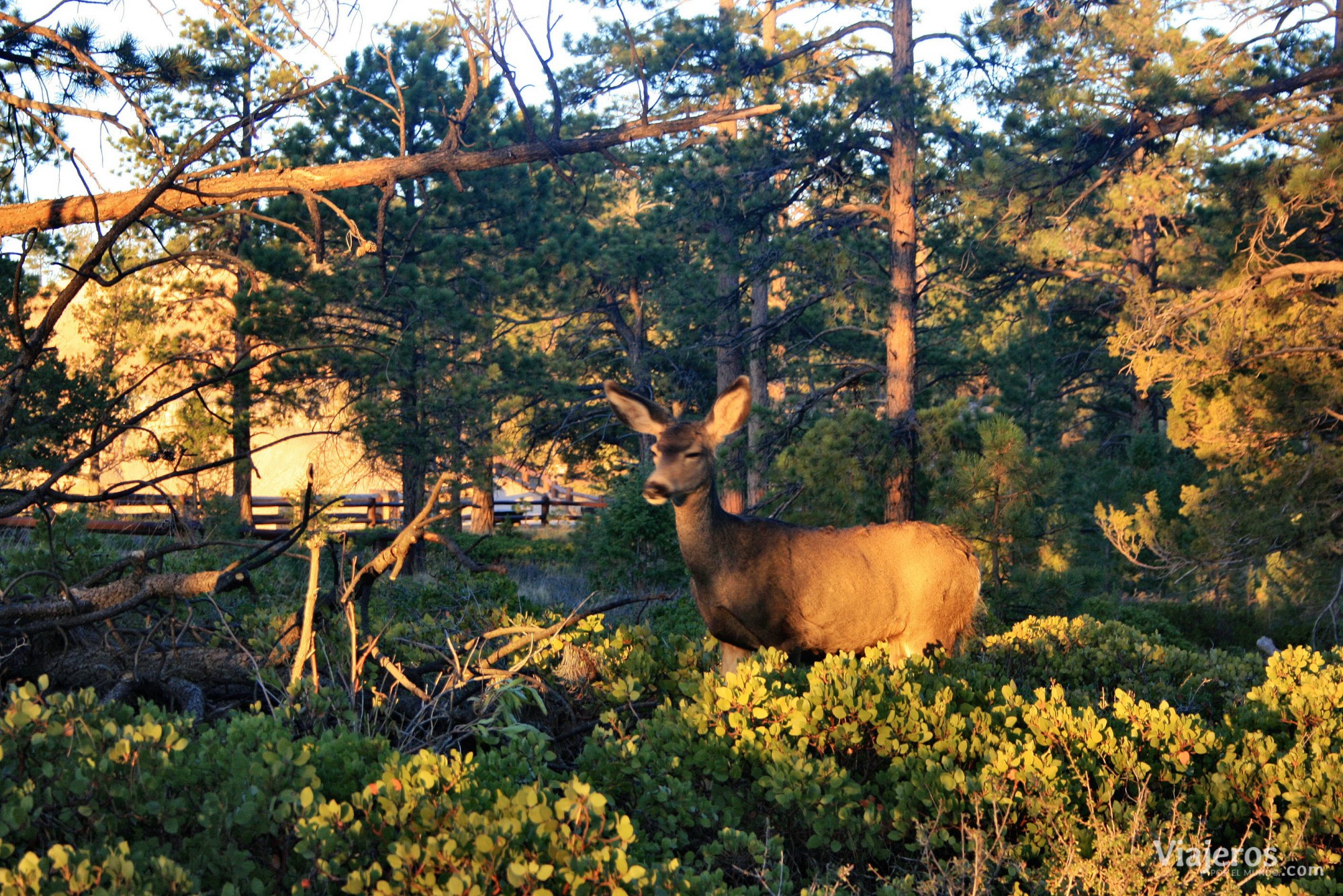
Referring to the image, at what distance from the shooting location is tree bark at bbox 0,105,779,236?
5.43 m

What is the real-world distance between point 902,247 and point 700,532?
10675mm

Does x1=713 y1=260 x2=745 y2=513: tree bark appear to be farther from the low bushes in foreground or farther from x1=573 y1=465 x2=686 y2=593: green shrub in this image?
the low bushes in foreground

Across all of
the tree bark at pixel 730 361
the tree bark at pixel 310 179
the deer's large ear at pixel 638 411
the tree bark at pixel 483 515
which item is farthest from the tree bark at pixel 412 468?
the tree bark at pixel 310 179

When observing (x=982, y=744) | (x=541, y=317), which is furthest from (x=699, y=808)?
(x=541, y=317)

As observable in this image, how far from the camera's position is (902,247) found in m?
16.0

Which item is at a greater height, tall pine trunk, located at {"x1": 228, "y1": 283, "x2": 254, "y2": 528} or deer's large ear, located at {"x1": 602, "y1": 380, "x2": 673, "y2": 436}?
tall pine trunk, located at {"x1": 228, "y1": 283, "x2": 254, "y2": 528}

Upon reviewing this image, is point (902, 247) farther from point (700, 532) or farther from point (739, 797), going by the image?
point (739, 797)

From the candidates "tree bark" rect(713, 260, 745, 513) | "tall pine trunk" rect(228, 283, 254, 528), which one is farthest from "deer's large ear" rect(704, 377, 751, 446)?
"tall pine trunk" rect(228, 283, 254, 528)

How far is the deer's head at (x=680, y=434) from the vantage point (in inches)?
253

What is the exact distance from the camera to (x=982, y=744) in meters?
4.49

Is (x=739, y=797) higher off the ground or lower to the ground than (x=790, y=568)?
lower

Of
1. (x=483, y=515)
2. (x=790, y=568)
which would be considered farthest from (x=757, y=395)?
(x=790, y=568)

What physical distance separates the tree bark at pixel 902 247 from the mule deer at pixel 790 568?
8.04 meters

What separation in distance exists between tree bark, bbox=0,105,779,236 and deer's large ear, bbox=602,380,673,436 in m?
1.74
